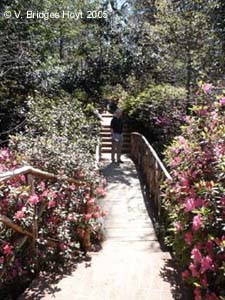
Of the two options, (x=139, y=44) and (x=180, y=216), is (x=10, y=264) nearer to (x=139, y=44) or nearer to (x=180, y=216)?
(x=180, y=216)

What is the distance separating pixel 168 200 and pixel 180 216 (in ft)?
2.54

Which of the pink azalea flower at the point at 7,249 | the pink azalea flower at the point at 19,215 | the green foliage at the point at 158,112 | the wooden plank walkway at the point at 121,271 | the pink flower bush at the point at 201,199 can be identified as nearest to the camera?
the pink flower bush at the point at 201,199

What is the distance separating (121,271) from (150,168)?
3.93 metres

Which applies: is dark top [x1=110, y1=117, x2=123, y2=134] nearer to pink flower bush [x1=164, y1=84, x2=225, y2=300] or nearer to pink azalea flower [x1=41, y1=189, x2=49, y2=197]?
pink flower bush [x1=164, y1=84, x2=225, y2=300]

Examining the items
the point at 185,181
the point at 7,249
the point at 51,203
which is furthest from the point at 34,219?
the point at 185,181

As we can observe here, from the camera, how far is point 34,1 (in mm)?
10305

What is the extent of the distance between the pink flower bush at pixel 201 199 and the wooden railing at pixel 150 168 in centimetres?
75

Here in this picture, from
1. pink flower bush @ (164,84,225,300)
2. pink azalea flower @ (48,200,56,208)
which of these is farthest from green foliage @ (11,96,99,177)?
pink flower bush @ (164,84,225,300)

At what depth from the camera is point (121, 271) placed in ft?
13.5

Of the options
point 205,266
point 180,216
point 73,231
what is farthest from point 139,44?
point 205,266

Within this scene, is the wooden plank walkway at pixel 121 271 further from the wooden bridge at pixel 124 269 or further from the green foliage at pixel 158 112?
the green foliage at pixel 158 112

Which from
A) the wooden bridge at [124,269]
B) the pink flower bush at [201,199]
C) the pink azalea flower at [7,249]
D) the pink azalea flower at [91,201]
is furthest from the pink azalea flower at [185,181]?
the pink azalea flower at [91,201]

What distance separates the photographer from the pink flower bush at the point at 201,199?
106 inches

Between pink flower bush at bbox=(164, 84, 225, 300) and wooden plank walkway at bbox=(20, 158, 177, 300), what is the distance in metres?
0.49
